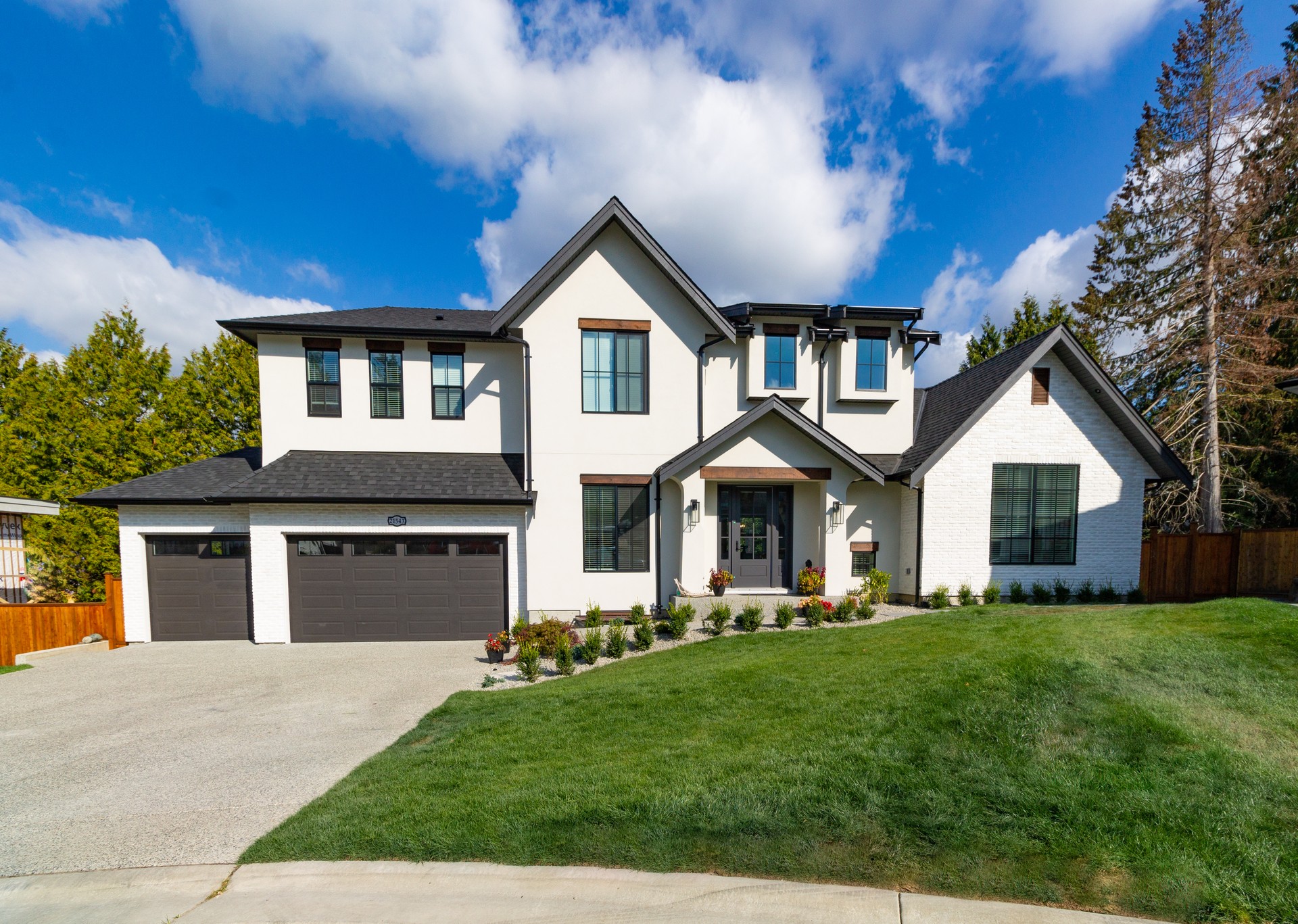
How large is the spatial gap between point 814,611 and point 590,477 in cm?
614

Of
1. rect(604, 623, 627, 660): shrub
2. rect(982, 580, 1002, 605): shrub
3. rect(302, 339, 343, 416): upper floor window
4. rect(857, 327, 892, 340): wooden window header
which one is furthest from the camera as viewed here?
rect(857, 327, 892, 340): wooden window header

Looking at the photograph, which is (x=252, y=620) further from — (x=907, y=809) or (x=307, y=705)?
(x=907, y=809)

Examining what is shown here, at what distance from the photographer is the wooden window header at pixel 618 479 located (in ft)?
42.9

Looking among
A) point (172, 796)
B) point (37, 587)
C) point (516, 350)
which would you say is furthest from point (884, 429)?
point (37, 587)

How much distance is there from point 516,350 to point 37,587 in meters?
18.2

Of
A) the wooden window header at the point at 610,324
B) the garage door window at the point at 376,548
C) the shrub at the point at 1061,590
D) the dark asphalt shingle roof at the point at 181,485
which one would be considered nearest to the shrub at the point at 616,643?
the garage door window at the point at 376,548

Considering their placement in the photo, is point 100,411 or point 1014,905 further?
point 100,411

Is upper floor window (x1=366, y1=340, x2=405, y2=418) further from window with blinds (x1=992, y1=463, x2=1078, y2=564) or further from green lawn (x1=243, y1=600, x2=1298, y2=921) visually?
window with blinds (x1=992, y1=463, x2=1078, y2=564)

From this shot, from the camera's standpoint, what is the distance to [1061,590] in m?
13.2

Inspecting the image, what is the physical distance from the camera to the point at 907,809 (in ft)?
13.9

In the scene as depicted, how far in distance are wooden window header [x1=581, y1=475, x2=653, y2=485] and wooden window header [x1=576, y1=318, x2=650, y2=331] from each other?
376cm

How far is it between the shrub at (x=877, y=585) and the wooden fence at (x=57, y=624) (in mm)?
18030


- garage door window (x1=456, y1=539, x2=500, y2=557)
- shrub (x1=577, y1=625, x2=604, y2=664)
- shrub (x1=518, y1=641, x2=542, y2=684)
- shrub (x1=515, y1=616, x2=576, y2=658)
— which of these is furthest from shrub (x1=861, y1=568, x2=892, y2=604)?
garage door window (x1=456, y1=539, x2=500, y2=557)

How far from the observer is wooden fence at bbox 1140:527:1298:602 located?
44.8ft
